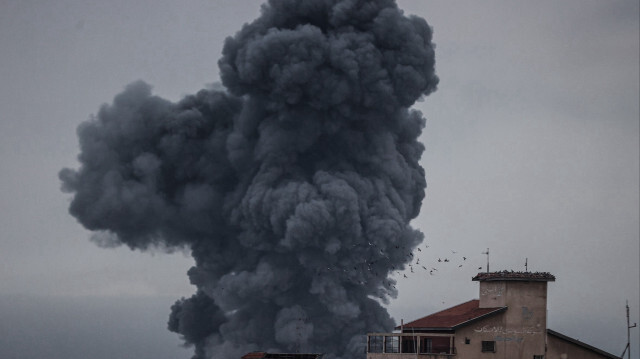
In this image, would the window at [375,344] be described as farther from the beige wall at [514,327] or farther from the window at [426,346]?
the beige wall at [514,327]

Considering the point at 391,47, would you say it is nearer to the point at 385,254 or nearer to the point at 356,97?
the point at 356,97

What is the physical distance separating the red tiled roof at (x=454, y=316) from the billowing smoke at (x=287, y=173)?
16.8 meters

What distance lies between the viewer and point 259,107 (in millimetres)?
130625

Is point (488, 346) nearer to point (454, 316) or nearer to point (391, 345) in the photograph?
point (454, 316)

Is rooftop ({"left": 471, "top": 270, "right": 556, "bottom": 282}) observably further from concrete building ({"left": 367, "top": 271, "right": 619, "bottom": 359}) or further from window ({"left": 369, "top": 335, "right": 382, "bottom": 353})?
window ({"left": 369, "top": 335, "right": 382, "bottom": 353})

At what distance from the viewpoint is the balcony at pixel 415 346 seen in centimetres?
9975

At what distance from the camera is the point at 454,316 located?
103m

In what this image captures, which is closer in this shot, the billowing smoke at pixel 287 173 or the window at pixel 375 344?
the window at pixel 375 344

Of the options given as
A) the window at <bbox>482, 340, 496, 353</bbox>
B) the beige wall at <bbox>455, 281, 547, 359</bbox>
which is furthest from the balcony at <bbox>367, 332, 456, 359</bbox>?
the window at <bbox>482, 340, 496, 353</bbox>

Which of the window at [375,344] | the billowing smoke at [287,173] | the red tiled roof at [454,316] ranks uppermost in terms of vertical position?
the billowing smoke at [287,173]

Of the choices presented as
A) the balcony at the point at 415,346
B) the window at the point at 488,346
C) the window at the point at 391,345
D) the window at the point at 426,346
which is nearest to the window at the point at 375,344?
the balcony at the point at 415,346

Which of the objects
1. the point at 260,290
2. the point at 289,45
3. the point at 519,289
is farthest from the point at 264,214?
the point at 519,289

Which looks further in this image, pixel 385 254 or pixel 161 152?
pixel 161 152

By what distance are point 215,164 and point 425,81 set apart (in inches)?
836
